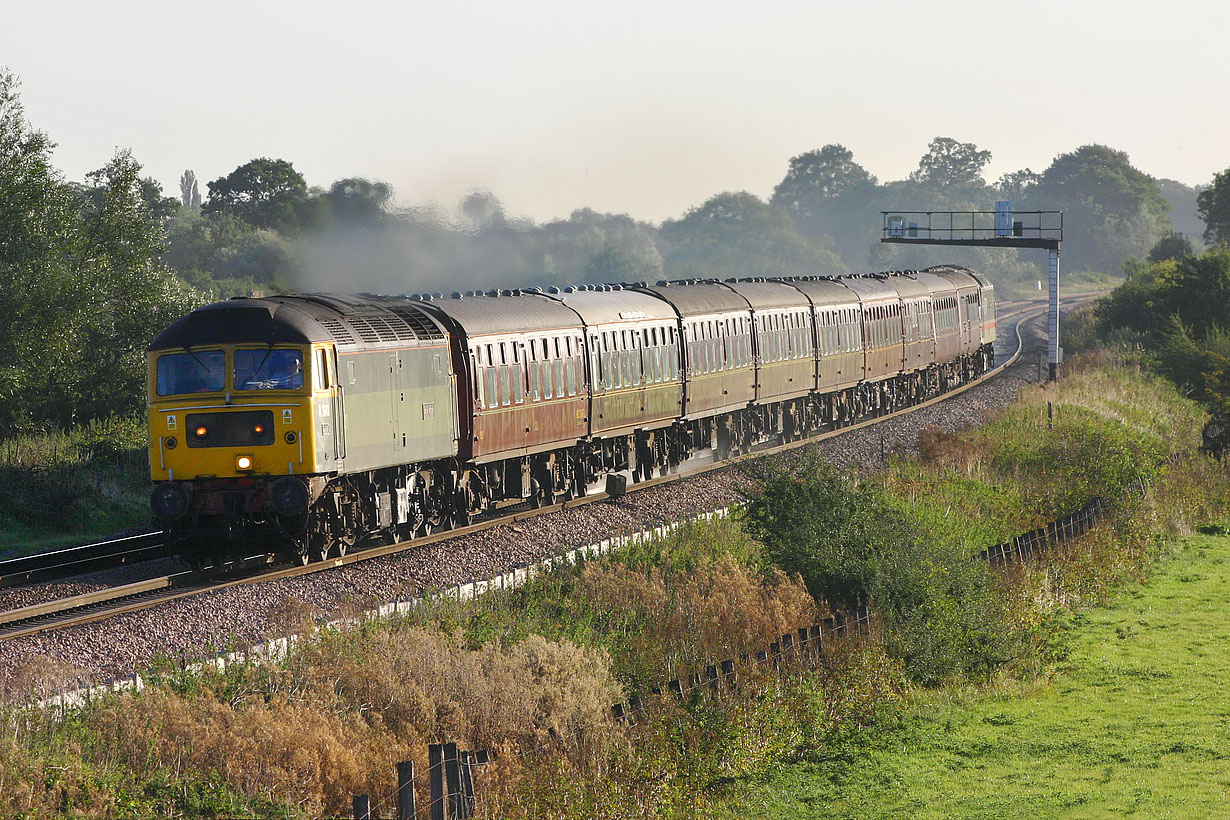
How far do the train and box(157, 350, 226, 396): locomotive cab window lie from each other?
0.02m

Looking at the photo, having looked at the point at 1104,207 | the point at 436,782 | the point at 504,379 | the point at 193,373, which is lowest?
the point at 436,782

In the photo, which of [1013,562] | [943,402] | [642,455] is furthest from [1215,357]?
[1013,562]

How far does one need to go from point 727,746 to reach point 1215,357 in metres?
34.3

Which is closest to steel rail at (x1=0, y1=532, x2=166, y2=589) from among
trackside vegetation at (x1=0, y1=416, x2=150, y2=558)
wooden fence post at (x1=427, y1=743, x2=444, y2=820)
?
trackside vegetation at (x1=0, y1=416, x2=150, y2=558)

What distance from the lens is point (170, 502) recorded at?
17906 mm

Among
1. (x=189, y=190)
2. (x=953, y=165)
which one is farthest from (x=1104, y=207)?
(x=189, y=190)

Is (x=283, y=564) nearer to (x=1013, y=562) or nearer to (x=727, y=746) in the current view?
(x=727, y=746)

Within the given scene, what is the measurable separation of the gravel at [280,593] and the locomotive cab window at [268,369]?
98.7 inches

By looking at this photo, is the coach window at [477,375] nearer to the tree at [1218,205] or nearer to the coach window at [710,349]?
the coach window at [710,349]

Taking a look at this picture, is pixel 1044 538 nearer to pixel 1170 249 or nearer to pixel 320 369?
pixel 320 369

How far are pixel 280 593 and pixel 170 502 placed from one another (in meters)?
2.49

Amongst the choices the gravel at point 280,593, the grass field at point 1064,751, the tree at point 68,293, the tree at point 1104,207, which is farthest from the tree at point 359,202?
the tree at point 1104,207

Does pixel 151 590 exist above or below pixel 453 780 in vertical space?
below

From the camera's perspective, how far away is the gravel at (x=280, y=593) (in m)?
13.3
